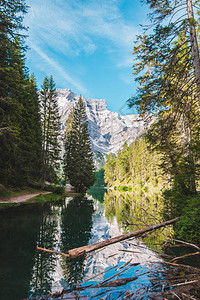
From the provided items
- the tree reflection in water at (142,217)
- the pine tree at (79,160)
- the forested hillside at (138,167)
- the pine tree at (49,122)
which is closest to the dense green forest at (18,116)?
the pine tree at (49,122)

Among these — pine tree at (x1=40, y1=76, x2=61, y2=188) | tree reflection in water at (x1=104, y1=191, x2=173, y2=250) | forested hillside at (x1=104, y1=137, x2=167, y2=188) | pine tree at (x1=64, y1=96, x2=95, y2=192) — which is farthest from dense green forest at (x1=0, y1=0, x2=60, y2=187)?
forested hillside at (x1=104, y1=137, x2=167, y2=188)

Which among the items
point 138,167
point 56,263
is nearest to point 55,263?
point 56,263

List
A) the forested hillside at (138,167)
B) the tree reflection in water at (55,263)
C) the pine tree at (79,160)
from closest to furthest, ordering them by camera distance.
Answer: the tree reflection in water at (55,263)
the pine tree at (79,160)
the forested hillside at (138,167)

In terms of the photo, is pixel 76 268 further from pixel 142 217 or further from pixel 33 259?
pixel 142 217

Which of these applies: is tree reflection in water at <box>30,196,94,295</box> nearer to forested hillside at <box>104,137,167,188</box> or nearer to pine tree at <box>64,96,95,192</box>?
pine tree at <box>64,96,95,192</box>

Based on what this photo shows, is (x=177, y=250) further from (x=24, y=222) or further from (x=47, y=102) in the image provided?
(x=47, y=102)

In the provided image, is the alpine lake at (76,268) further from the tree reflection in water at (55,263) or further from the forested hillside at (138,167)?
the forested hillside at (138,167)

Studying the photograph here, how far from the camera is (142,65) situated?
7688mm

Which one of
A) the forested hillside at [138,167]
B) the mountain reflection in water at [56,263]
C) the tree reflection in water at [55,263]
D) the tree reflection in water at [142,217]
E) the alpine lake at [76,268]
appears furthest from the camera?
the forested hillside at [138,167]

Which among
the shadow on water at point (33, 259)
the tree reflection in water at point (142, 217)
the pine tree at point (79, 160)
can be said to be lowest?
the tree reflection in water at point (142, 217)

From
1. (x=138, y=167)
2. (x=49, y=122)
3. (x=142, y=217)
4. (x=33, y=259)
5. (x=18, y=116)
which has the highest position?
(x=49, y=122)

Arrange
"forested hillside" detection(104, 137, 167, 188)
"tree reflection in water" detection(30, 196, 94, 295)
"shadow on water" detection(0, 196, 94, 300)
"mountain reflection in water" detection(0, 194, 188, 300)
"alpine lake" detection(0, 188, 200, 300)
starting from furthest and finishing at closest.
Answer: "forested hillside" detection(104, 137, 167, 188) < "tree reflection in water" detection(30, 196, 94, 295) < "shadow on water" detection(0, 196, 94, 300) < "mountain reflection in water" detection(0, 194, 188, 300) < "alpine lake" detection(0, 188, 200, 300)

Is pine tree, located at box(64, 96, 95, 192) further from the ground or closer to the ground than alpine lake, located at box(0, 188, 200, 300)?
further from the ground

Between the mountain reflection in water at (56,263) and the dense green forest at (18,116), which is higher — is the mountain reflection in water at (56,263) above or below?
below
